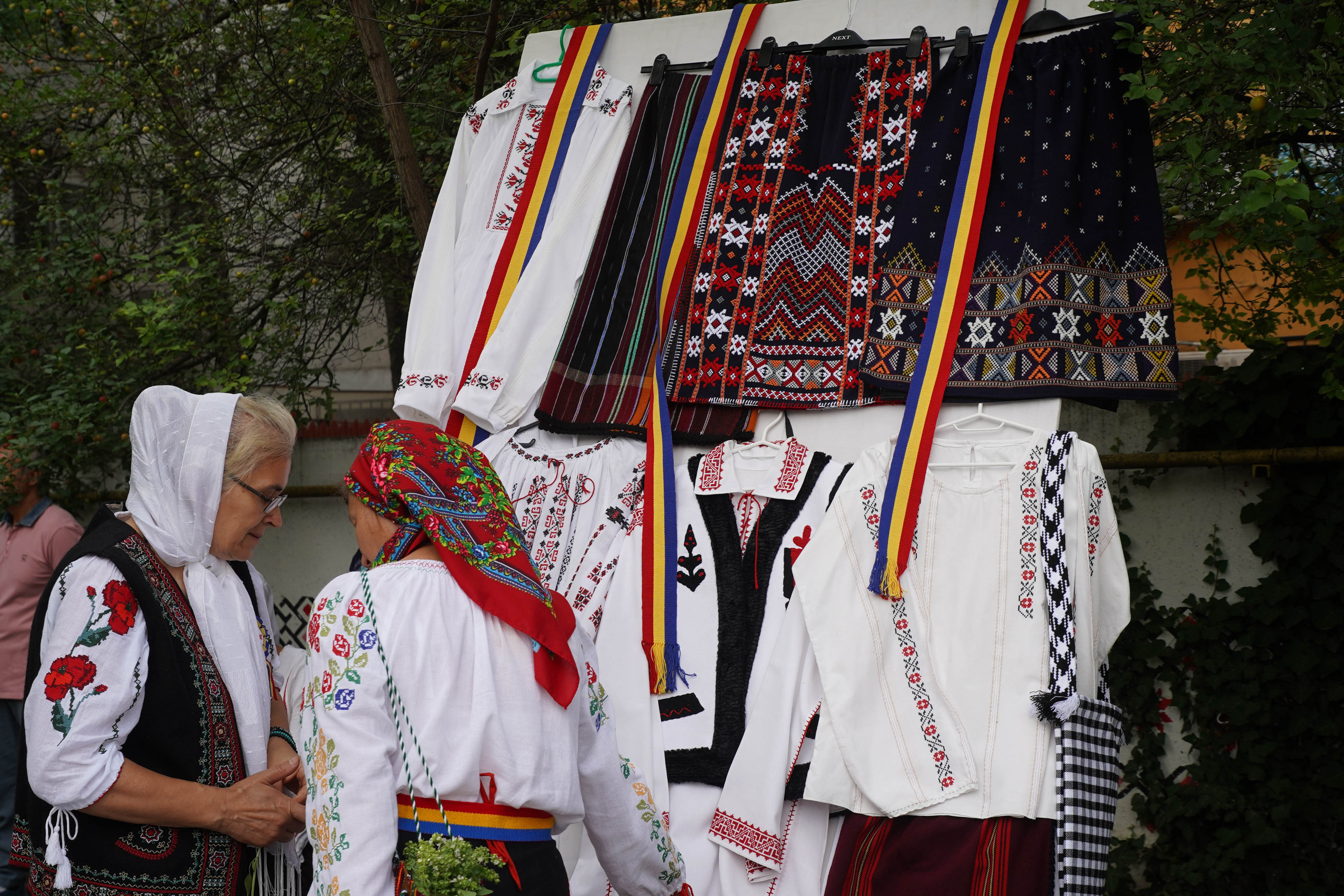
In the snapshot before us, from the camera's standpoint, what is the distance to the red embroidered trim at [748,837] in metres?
2.43

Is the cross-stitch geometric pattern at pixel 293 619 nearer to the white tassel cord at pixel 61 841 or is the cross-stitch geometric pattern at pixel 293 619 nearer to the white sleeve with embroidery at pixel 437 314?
the white sleeve with embroidery at pixel 437 314

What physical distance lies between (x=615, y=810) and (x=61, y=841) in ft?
2.98

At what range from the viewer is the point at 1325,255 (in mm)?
2559

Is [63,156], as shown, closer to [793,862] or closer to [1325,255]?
[793,862]

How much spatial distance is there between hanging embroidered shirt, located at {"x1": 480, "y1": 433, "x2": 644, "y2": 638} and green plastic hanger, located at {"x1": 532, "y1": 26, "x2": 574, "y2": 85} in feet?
3.33

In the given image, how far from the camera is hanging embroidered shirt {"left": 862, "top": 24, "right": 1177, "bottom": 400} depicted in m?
2.44

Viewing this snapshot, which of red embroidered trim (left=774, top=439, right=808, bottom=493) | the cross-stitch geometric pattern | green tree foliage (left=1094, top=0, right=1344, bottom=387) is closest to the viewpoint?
green tree foliage (left=1094, top=0, right=1344, bottom=387)

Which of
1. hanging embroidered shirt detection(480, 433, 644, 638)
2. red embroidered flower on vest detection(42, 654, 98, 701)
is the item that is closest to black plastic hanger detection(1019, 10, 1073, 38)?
hanging embroidered shirt detection(480, 433, 644, 638)

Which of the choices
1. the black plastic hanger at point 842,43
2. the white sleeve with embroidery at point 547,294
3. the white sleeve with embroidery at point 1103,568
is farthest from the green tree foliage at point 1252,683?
the white sleeve with embroidery at point 547,294

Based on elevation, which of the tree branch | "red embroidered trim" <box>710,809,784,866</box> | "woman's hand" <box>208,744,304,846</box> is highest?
the tree branch

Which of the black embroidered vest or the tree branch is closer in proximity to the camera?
the black embroidered vest

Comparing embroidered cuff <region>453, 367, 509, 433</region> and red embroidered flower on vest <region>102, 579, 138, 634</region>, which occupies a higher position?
embroidered cuff <region>453, 367, 509, 433</region>

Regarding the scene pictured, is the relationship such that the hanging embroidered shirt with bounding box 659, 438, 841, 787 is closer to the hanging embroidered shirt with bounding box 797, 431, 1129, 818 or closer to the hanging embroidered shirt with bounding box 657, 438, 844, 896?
the hanging embroidered shirt with bounding box 657, 438, 844, 896

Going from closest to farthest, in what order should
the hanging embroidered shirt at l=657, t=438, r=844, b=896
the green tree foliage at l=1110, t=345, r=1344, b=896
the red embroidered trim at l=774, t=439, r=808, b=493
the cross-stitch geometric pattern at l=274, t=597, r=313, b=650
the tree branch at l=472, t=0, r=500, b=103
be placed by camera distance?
the hanging embroidered shirt at l=657, t=438, r=844, b=896
the red embroidered trim at l=774, t=439, r=808, b=493
the tree branch at l=472, t=0, r=500, b=103
the green tree foliage at l=1110, t=345, r=1344, b=896
the cross-stitch geometric pattern at l=274, t=597, r=313, b=650
